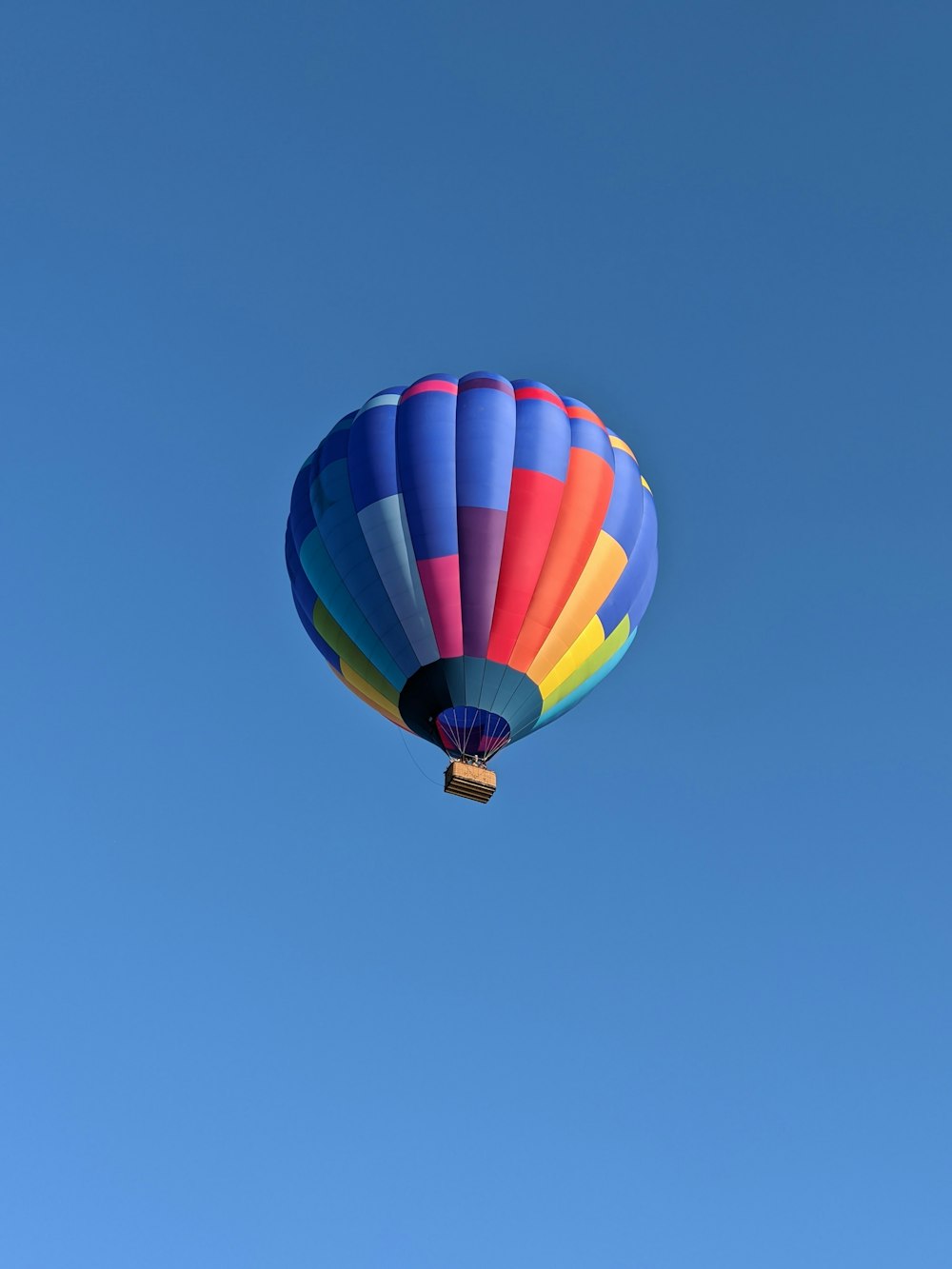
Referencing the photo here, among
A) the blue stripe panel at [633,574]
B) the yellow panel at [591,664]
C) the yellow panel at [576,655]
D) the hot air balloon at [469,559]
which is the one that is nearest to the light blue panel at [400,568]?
the hot air balloon at [469,559]

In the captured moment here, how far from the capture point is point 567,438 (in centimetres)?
3159

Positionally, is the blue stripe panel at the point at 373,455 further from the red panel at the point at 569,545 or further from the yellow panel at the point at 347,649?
the red panel at the point at 569,545

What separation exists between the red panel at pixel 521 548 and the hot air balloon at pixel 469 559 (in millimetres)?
27

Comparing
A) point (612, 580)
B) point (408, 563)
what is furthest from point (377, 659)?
point (612, 580)

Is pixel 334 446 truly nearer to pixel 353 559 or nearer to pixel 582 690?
pixel 353 559

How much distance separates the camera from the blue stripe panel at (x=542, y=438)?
31.0 metres

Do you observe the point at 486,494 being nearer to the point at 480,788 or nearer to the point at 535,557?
the point at 535,557

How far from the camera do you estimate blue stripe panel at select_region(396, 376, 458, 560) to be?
30.3 meters

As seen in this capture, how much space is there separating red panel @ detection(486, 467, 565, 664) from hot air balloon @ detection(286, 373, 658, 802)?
27mm

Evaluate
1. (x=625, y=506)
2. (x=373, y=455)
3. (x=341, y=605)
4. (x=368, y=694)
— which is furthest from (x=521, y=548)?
(x=368, y=694)

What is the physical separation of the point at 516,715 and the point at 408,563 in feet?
9.87

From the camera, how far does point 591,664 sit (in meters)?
31.7

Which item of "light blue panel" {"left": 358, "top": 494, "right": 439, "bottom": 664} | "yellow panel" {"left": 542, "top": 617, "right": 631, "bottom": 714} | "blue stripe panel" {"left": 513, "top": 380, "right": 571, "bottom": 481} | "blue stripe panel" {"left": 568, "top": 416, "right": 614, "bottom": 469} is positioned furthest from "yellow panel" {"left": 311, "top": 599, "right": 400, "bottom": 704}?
"blue stripe panel" {"left": 568, "top": 416, "right": 614, "bottom": 469}

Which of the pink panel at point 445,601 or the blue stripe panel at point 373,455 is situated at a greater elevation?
the blue stripe panel at point 373,455
